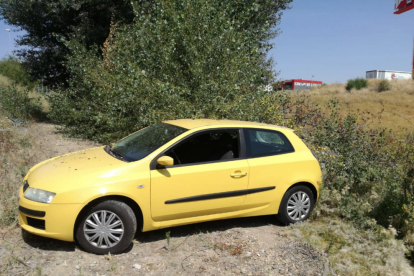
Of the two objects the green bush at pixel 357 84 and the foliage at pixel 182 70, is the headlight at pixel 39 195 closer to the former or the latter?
the foliage at pixel 182 70

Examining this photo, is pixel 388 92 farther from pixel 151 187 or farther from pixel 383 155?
pixel 151 187

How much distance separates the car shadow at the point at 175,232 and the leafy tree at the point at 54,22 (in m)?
11.5

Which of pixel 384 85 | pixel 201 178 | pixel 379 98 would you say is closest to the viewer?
pixel 201 178

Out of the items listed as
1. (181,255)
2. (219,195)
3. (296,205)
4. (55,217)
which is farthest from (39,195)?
(296,205)

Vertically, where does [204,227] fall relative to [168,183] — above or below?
below

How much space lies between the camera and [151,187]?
431 cm

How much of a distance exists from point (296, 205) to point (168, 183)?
2077mm

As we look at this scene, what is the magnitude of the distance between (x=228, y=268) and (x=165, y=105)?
479 cm

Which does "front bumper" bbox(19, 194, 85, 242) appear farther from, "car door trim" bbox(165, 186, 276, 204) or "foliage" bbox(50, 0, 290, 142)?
"foliage" bbox(50, 0, 290, 142)

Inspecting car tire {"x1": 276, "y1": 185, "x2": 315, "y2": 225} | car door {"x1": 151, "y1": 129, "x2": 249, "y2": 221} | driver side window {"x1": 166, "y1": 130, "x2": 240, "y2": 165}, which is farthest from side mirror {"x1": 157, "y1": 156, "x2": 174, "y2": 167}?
car tire {"x1": 276, "y1": 185, "x2": 315, "y2": 225}

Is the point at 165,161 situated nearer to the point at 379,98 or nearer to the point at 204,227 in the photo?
the point at 204,227

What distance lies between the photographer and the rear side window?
5.12 metres

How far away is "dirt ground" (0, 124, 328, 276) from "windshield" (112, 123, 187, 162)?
1056 mm

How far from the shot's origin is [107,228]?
13.5 ft
